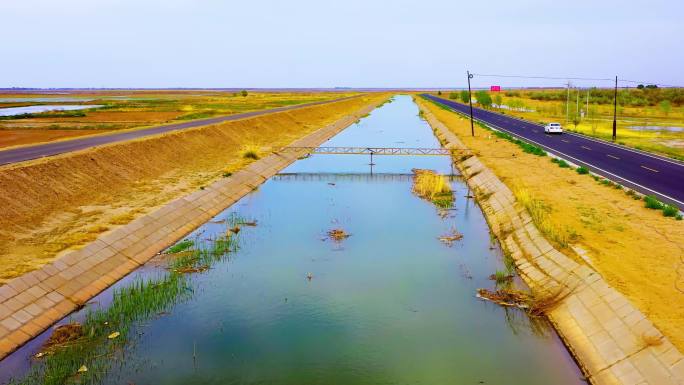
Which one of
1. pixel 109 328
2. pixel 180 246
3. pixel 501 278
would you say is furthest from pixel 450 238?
pixel 109 328

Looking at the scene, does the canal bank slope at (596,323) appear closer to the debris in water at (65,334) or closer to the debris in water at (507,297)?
the debris in water at (507,297)

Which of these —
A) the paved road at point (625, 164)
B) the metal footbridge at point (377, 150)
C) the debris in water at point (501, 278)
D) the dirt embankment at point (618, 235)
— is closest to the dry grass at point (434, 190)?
the dirt embankment at point (618, 235)

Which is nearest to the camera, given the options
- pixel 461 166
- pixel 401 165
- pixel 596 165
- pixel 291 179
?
pixel 596 165

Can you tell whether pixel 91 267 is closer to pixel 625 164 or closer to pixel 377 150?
pixel 625 164

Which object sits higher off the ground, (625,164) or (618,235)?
(625,164)

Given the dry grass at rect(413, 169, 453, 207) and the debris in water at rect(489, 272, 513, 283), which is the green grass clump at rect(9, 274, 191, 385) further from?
the dry grass at rect(413, 169, 453, 207)

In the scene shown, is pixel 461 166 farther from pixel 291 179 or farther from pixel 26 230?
pixel 26 230

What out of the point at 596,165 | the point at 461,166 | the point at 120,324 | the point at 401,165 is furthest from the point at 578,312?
the point at 401,165
